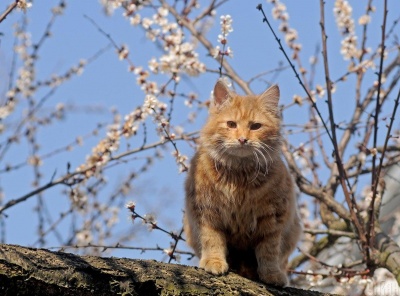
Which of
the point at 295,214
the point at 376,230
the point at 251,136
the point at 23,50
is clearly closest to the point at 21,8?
the point at 251,136

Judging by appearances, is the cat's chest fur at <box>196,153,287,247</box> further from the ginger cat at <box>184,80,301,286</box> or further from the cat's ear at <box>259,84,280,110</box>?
the cat's ear at <box>259,84,280,110</box>

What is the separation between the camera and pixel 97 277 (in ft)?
8.87

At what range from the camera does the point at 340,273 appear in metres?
4.91

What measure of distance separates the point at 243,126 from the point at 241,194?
1.34 feet

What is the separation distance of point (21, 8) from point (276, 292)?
6.98 feet

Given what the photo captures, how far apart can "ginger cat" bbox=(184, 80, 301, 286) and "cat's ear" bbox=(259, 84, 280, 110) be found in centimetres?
1

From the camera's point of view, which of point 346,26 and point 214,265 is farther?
point 346,26

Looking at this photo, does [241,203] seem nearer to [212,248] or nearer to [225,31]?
[212,248]

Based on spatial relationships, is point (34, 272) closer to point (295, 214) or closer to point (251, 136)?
point (251, 136)

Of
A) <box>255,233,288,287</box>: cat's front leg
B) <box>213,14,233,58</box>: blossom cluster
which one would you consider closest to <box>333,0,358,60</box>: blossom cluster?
<box>213,14,233,58</box>: blossom cluster

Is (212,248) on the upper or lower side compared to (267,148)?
lower

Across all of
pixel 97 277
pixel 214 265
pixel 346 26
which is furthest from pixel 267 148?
pixel 346 26

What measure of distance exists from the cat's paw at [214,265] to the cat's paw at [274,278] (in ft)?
0.81

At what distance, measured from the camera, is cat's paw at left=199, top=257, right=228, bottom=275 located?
3.30 metres
